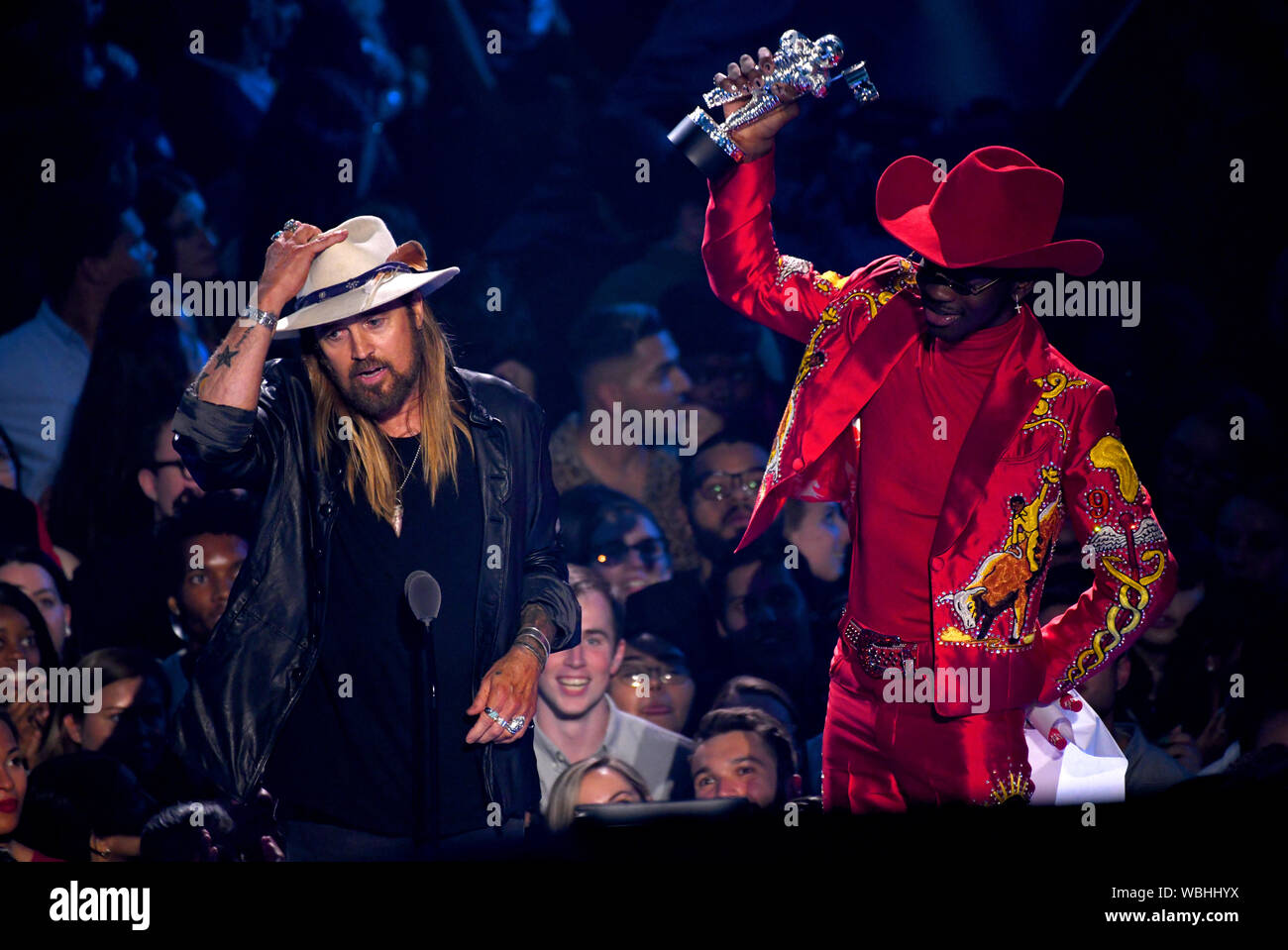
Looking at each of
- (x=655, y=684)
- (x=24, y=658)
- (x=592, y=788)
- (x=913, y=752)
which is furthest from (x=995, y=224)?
(x=24, y=658)

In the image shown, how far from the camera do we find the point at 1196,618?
14.7ft

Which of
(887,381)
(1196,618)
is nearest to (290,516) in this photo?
(887,381)

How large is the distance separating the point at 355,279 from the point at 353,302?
0.08 meters

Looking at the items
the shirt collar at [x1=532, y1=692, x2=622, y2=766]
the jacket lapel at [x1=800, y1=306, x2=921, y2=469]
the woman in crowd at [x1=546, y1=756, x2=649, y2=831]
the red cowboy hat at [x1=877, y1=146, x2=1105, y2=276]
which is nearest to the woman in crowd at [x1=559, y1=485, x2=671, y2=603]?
the shirt collar at [x1=532, y1=692, x2=622, y2=766]

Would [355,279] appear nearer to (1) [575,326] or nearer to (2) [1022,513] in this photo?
(1) [575,326]

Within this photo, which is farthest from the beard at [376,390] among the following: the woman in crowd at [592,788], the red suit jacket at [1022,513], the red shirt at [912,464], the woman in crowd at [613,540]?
the woman in crowd at [592,788]

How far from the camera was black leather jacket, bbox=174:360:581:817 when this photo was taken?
3225 mm

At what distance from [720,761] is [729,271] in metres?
1.68

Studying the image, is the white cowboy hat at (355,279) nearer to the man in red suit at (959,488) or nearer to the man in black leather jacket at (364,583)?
the man in black leather jacket at (364,583)

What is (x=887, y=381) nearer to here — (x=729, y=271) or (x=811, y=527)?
(x=729, y=271)

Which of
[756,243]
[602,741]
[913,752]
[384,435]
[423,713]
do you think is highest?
[756,243]

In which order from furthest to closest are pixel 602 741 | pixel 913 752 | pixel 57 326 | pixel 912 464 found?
pixel 57 326, pixel 602 741, pixel 912 464, pixel 913 752

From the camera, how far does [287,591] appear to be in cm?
327

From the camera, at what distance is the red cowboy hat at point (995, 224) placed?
3.09 m
